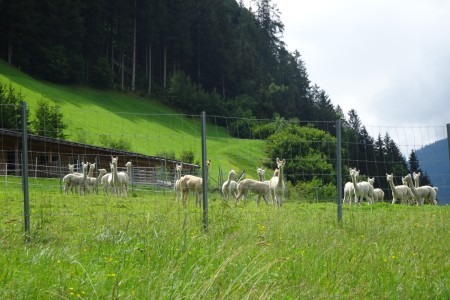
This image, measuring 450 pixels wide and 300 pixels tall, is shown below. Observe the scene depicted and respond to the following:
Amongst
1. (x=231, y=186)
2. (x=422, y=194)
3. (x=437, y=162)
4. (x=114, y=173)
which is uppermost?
(x=114, y=173)

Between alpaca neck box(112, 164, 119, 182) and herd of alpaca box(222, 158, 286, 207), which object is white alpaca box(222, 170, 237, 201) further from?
alpaca neck box(112, 164, 119, 182)

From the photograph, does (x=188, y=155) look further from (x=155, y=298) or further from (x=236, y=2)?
(x=236, y=2)

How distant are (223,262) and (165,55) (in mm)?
92155

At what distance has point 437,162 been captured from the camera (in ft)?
46.9

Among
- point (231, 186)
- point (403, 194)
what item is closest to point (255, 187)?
point (231, 186)

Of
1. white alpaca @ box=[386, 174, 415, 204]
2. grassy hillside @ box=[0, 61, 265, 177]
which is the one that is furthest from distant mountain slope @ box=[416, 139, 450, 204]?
grassy hillside @ box=[0, 61, 265, 177]

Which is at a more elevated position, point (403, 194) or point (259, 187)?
point (259, 187)

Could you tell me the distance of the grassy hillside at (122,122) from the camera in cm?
5419

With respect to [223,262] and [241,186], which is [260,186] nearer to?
[241,186]

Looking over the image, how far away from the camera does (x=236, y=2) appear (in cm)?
12475

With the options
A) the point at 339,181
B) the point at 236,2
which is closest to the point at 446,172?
the point at 339,181

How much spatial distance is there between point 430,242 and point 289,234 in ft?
6.94

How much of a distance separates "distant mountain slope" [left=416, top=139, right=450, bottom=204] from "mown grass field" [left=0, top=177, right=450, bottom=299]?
7.74 feet

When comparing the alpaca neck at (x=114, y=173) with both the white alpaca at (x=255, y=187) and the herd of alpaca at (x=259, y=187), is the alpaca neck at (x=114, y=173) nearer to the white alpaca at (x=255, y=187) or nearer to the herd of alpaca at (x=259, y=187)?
the herd of alpaca at (x=259, y=187)
